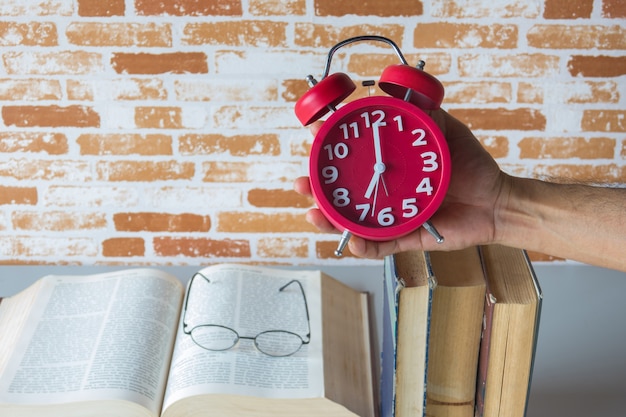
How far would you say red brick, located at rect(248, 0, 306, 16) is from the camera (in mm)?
1474

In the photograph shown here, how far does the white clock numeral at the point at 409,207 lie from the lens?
994mm

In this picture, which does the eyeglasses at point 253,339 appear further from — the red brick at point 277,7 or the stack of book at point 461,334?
the red brick at point 277,7

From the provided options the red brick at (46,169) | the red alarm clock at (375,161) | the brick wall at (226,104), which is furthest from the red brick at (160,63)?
the red alarm clock at (375,161)

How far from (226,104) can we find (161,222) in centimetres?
32

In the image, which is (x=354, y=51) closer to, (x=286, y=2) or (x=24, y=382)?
(x=286, y=2)

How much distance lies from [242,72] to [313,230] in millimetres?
391

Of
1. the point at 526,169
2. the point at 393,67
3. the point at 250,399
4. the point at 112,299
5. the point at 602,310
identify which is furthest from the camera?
the point at 526,169

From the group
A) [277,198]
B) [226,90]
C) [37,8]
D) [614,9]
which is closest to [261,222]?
[277,198]

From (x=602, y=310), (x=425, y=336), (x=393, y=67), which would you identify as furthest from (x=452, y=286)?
(x=602, y=310)

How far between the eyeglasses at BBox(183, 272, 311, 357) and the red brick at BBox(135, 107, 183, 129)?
0.50 m

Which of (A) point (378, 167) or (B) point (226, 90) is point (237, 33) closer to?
(B) point (226, 90)

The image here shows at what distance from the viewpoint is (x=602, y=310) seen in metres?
1.47

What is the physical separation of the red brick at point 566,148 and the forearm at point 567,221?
0.45m

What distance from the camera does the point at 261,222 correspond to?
169cm
